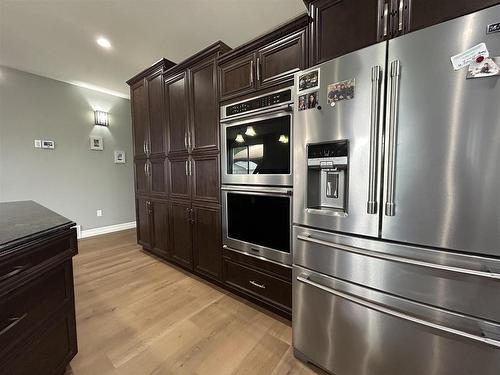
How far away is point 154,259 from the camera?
3086 mm

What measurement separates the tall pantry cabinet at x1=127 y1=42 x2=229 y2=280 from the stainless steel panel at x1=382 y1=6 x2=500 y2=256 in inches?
61.1

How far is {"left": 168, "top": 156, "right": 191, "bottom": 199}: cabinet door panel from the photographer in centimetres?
250

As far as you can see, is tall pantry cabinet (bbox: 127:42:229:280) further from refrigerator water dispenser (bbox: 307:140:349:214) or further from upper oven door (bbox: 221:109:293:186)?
refrigerator water dispenser (bbox: 307:140:349:214)

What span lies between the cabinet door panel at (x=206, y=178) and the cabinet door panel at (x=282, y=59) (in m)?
0.86

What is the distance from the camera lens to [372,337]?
110cm

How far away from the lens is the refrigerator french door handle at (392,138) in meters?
1.00

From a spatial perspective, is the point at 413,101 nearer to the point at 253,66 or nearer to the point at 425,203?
the point at 425,203

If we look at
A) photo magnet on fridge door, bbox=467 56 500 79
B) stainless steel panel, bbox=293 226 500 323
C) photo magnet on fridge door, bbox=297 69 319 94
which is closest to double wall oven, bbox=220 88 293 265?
photo magnet on fridge door, bbox=297 69 319 94

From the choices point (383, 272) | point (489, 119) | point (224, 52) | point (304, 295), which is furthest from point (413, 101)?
point (224, 52)

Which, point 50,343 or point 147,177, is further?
point 147,177

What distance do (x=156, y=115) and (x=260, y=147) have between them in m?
1.78

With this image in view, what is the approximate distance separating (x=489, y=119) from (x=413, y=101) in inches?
10.4

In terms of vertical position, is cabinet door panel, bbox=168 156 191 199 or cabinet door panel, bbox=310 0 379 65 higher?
cabinet door panel, bbox=310 0 379 65

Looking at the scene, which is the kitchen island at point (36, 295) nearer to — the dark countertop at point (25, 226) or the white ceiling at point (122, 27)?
the dark countertop at point (25, 226)
